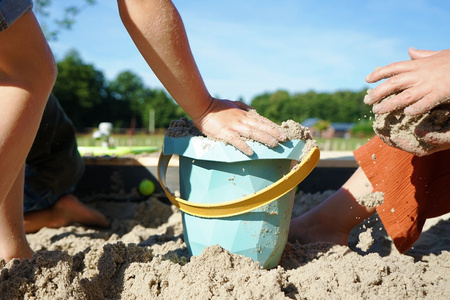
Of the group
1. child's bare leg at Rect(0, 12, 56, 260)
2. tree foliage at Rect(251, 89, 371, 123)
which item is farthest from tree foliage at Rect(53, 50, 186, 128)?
child's bare leg at Rect(0, 12, 56, 260)

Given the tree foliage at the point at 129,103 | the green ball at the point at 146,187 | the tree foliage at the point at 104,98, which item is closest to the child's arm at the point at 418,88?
the green ball at the point at 146,187

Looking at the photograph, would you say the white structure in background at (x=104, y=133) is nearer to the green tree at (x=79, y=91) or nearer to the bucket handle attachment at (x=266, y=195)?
the bucket handle attachment at (x=266, y=195)

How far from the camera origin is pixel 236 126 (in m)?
1.08

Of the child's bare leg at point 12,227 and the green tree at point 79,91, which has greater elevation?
the child's bare leg at point 12,227

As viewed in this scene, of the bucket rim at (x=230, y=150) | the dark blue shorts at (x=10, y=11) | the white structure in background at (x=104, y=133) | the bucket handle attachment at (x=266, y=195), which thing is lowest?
the white structure in background at (x=104, y=133)

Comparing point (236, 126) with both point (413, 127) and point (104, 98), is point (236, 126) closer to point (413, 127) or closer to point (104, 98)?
point (413, 127)

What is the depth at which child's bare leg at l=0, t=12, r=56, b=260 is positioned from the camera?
2.87 ft

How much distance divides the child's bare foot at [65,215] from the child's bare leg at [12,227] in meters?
0.71

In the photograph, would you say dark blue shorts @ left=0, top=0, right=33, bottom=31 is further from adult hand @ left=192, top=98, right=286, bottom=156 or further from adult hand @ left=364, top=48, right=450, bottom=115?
adult hand @ left=364, top=48, right=450, bottom=115

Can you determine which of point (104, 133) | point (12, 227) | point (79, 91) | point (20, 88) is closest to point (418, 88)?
point (20, 88)

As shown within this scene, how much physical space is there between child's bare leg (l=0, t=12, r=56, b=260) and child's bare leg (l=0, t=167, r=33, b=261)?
0.22 metres

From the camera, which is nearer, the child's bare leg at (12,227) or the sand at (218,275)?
the sand at (218,275)

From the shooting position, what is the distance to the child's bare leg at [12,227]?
1.10m

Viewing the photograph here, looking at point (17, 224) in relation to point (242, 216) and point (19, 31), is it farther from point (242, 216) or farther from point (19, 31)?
point (242, 216)
